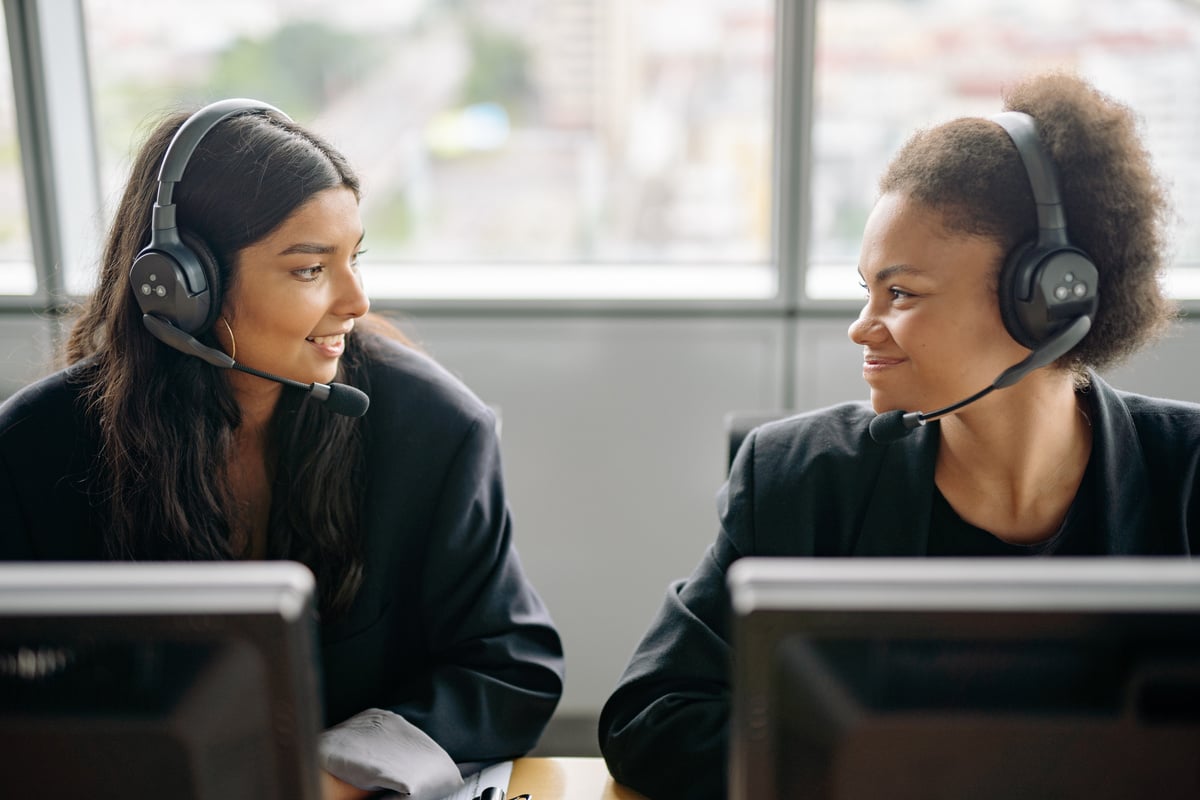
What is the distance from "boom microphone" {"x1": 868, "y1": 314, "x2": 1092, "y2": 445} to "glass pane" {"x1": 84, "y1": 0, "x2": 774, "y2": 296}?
1.27 m

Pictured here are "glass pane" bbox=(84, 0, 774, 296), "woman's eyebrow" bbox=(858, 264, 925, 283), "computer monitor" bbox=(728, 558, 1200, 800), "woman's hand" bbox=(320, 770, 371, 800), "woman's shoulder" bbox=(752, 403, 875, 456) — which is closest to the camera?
"computer monitor" bbox=(728, 558, 1200, 800)

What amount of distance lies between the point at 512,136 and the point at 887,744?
208cm

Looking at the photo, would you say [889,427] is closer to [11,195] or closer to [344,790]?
[344,790]

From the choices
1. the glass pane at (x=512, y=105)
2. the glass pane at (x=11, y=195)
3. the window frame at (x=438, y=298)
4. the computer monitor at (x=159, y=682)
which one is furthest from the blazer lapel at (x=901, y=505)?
the glass pane at (x=11, y=195)

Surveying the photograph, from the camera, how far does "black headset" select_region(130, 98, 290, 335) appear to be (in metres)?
1.18

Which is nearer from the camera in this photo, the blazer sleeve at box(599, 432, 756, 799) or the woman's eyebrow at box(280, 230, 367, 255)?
the blazer sleeve at box(599, 432, 756, 799)

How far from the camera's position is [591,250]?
252 centimetres

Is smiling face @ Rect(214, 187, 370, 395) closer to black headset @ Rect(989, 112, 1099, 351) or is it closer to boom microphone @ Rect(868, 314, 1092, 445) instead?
boom microphone @ Rect(868, 314, 1092, 445)

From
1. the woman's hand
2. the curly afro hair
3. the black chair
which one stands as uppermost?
the curly afro hair

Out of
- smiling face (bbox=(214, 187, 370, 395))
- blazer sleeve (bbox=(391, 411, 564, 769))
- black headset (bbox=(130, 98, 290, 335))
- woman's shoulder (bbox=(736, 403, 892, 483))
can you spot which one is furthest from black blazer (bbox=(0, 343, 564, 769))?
woman's shoulder (bbox=(736, 403, 892, 483))

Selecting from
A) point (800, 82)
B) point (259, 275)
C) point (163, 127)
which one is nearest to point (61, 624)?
point (259, 275)

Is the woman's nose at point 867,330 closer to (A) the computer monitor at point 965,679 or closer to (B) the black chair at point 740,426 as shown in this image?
(B) the black chair at point 740,426

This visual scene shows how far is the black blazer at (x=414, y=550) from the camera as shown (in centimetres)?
126

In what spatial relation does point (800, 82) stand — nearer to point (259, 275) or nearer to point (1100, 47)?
point (1100, 47)
